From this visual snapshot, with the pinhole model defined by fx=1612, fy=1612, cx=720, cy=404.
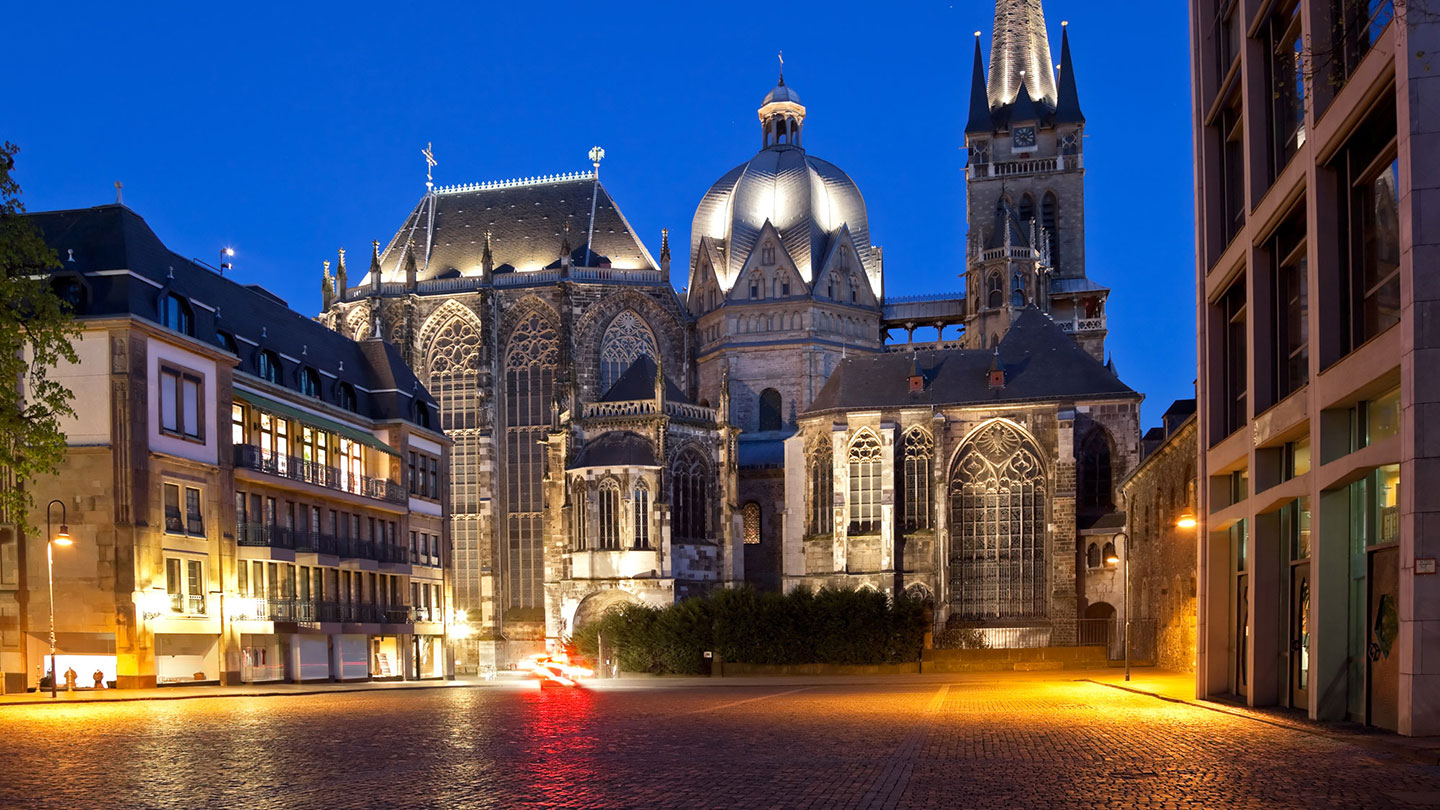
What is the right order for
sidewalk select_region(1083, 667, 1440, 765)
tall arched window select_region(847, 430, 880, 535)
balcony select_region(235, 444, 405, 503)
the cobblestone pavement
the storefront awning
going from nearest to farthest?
the cobblestone pavement → sidewalk select_region(1083, 667, 1440, 765) → balcony select_region(235, 444, 405, 503) → the storefront awning → tall arched window select_region(847, 430, 880, 535)

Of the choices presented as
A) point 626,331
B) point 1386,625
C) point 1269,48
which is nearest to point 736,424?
point 626,331

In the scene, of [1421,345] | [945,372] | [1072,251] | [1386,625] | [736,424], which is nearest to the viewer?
[1421,345]

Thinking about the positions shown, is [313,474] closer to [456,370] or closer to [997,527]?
[997,527]

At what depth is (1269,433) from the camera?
22.9 m

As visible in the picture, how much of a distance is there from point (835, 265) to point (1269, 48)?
174ft

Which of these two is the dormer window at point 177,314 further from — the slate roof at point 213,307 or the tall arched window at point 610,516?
the tall arched window at point 610,516

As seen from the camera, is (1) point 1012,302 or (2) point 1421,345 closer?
(2) point 1421,345

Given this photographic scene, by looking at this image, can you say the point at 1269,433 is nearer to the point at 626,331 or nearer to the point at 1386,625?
the point at 1386,625

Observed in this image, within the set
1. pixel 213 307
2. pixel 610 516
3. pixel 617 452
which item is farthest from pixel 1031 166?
pixel 213 307

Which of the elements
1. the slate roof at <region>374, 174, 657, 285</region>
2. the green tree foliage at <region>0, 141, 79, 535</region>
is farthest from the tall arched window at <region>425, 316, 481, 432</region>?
the green tree foliage at <region>0, 141, 79, 535</region>

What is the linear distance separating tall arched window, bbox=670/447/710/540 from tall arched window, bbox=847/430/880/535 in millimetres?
7566

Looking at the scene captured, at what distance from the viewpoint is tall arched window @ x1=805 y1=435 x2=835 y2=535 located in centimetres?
6222

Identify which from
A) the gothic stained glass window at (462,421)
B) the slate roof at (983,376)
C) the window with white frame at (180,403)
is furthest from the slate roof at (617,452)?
the window with white frame at (180,403)

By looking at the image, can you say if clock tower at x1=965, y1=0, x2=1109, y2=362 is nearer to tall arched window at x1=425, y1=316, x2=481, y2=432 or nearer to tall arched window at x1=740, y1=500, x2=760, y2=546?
tall arched window at x1=740, y1=500, x2=760, y2=546
